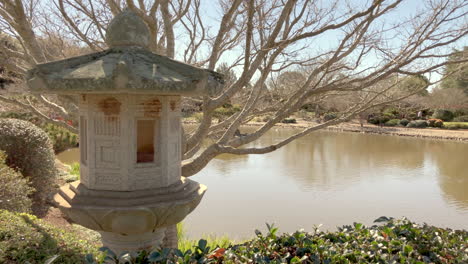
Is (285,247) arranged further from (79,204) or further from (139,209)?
(79,204)

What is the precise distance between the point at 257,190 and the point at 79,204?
24.4 ft

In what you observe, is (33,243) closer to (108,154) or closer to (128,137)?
(108,154)

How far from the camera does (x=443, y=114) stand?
1127 inches

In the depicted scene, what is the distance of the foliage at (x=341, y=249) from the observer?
6.70ft

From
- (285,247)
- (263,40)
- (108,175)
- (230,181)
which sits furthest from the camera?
(230,181)

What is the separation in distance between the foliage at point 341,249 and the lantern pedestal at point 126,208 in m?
0.24

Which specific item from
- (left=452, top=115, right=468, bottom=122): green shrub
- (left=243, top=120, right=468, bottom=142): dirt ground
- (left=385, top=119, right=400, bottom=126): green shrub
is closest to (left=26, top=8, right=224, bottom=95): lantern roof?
(left=243, top=120, right=468, bottom=142): dirt ground

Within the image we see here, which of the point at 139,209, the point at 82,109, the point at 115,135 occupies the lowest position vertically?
the point at 139,209

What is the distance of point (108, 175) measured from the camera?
254 cm

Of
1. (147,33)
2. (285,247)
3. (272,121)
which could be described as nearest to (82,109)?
(147,33)

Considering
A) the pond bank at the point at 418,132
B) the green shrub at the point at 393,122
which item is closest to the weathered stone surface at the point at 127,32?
the pond bank at the point at 418,132

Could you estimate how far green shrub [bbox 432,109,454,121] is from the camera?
28.4m

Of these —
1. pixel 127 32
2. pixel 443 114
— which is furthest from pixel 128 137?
pixel 443 114

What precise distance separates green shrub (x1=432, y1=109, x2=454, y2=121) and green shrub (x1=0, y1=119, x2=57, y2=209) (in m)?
30.1
